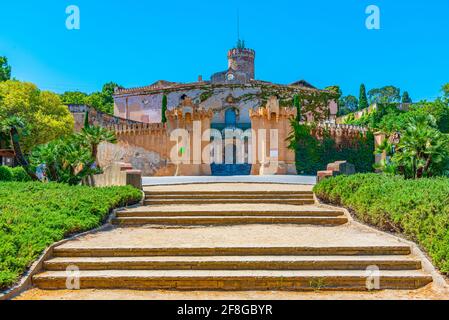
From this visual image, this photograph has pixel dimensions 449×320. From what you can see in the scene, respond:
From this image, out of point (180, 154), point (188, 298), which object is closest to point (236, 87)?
point (180, 154)

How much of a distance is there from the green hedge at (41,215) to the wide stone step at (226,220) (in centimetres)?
81

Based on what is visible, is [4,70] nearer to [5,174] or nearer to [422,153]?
[5,174]

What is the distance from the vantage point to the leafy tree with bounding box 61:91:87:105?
63.0 meters

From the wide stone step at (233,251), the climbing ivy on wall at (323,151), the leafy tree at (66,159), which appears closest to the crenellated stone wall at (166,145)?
the climbing ivy on wall at (323,151)

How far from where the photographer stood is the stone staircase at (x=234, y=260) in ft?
21.4

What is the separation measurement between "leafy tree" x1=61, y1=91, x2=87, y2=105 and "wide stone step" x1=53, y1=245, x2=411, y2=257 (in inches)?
2312

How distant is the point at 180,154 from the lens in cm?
2848

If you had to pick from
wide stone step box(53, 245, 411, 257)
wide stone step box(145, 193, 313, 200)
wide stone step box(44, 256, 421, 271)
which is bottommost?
wide stone step box(44, 256, 421, 271)

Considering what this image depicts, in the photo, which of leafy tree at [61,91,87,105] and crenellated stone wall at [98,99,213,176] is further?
leafy tree at [61,91,87,105]

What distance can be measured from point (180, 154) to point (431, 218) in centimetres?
2194

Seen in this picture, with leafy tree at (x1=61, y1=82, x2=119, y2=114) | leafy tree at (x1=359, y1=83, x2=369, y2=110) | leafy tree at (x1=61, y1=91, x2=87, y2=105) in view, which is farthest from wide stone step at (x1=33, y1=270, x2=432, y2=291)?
leafy tree at (x1=61, y1=91, x2=87, y2=105)

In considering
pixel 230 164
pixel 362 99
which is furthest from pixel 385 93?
pixel 230 164

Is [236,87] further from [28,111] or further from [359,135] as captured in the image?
[28,111]

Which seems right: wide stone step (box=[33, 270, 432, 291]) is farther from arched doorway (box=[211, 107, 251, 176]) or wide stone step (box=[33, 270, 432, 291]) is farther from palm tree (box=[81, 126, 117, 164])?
arched doorway (box=[211, 107, 251, 176])
